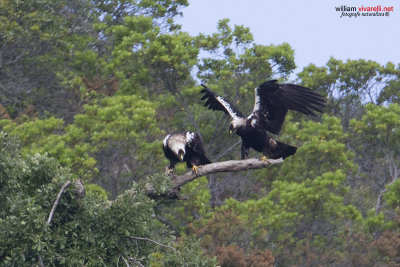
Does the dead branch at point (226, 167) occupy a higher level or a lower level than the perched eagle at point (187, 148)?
higher

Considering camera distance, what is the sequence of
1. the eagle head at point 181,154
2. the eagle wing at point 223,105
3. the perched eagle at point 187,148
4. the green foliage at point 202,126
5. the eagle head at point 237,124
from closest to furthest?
the eagle head at point 181,154
the perched eagle at point 187,148
the eagle head at point 237,124
the eagle wing at point 223,105
the green foliage at point 202,126

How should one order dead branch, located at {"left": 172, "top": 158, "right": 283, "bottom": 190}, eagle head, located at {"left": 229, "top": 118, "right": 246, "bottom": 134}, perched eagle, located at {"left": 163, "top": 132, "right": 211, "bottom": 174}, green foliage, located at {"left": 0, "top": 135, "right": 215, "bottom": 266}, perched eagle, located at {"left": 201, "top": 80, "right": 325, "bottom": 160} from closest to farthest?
green foliage, located at {"left": 0, "top": 135, "right": 215, "bottom": 266}
dead branch, located at {"left": 172, "top": 158, "right": 283, "bottom": 190}
perched eagle, located at {"left": 163, "top": 132, "right": 211, "bottom": 174}
perched eagle, located at {"left": 201, "top": 80, "right": 325, "bottom": 160}
eagle head, located at {"left": 229, "top": 118, "right": 246, "bottom": 134}

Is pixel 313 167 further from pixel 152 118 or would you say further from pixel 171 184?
pixel 171 184

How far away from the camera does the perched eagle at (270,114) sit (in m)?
13.6

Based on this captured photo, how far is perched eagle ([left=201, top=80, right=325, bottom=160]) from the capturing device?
44.6 ft

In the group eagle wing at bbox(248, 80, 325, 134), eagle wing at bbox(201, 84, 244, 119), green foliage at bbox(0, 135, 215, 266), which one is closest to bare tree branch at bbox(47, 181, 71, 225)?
green foliage at bbox(0, 135, 215, 266)

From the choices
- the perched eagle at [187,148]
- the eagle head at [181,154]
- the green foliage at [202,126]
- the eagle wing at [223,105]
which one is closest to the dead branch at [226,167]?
the eagle head at [181,154]

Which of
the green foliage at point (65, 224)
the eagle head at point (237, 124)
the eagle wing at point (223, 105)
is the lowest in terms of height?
the eagle wing at point (223, 105)

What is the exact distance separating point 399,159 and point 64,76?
39.6 feet

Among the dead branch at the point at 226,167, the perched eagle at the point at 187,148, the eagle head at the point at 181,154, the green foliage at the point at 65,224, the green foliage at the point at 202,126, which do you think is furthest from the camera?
the green foliage at the point at 202,126

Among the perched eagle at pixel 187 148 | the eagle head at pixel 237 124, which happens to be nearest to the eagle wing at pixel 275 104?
the eagle head at pixel 237 124

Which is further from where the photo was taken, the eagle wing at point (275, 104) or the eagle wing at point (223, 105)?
the eagle wing at point (223, 105)

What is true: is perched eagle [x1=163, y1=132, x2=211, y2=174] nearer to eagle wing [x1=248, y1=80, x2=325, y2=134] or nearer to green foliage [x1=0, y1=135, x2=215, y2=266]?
eagle wing [x1=248, y1=80, x2=325, y2=134]

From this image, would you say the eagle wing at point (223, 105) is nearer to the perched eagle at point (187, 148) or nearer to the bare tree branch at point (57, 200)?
the perched eagle at point (187, 148)
